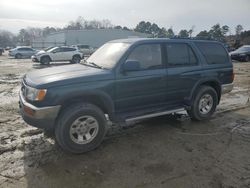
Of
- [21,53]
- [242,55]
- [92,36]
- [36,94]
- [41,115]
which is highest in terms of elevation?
[92,36]

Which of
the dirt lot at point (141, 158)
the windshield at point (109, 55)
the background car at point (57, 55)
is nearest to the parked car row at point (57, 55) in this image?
the background car at point (57, 55)

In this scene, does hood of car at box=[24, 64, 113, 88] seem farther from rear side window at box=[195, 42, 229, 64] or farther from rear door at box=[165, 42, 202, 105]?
rear side window at box=[195, 42, 229, 64]

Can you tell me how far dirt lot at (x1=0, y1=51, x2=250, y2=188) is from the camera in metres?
3.65

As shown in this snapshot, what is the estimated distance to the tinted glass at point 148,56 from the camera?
5011 millimetres

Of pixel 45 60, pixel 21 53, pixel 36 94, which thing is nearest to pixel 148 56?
pixel 36 94

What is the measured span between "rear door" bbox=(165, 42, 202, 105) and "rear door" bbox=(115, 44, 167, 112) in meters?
0.20

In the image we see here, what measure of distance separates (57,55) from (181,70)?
60.9 ft

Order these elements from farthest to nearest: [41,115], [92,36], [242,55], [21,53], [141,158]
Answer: [92,36] < [21,53] < [242,55] < [141,158] < [41,115]

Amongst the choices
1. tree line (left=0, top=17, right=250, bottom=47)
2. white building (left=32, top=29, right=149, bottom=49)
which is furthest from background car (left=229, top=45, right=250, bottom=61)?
white building (left=32, top=29, right=149, bottom=49)

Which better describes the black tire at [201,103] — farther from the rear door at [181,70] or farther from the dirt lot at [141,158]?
the rear door at [181,70]

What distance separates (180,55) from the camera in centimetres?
566

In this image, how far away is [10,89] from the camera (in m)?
9.95

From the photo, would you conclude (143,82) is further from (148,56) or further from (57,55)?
(57,55)

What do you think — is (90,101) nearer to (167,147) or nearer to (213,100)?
(167,147)
